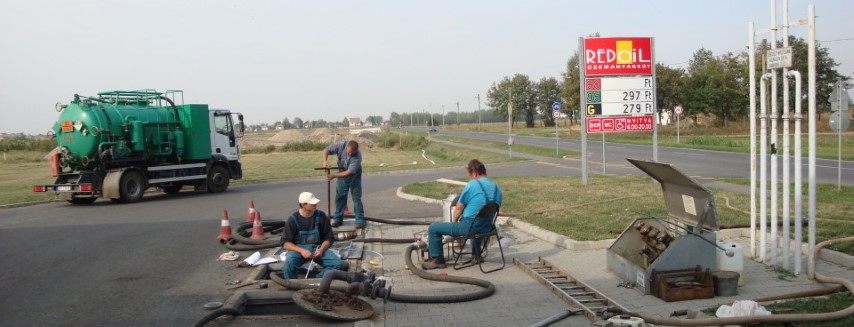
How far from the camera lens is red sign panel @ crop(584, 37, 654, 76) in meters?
16.9

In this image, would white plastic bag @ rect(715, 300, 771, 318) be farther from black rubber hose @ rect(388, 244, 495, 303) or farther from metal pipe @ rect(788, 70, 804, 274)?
black rubber hose @ rect(388, 244, 495, 303)

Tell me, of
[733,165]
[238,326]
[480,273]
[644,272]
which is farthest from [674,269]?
[733,165]

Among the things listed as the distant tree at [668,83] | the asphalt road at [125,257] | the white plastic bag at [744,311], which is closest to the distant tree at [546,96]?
the distant tree at [668,83]

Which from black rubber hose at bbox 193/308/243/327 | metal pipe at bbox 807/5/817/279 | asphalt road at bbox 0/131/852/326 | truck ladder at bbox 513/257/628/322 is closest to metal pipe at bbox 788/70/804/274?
metal pipe at bbox 807/5/817/279

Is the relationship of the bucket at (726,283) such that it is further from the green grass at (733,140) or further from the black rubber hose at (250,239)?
the black rubber hose at (250,239)

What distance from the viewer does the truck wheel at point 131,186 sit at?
1870 centimetres

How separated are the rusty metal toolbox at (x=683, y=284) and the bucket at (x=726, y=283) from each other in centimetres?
8

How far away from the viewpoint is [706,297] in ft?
21.3

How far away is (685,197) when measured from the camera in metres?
7.34

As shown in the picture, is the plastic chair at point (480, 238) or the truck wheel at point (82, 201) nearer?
the plastic chair at point (480, 238)

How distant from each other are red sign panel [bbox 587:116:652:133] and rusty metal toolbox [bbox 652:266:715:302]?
35.1 ft

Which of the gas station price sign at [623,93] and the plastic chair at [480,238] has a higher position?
the gas station price sign at [623,93]

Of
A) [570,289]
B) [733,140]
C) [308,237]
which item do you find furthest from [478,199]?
[733,140]

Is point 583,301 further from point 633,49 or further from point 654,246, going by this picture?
point 633,49
